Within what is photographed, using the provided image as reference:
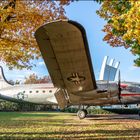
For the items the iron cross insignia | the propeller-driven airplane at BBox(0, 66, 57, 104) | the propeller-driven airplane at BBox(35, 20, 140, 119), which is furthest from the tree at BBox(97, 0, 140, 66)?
the propeller-driven airplane at BBox(0, 66, 57, 104)

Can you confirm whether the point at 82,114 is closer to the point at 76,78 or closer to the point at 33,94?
the point at 76,78

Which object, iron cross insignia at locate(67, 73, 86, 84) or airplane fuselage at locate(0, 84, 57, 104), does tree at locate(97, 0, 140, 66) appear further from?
airplane fuselage at locate(0, 84, 57, 104)

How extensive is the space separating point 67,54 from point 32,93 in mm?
27812

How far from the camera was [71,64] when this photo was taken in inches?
676

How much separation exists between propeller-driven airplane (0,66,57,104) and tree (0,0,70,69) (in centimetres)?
2345

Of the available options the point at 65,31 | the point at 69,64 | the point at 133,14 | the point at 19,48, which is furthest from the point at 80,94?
the point at 133,14

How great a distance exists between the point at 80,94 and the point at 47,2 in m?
12.3

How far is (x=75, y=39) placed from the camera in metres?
12.7

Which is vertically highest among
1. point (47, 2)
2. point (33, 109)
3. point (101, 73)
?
point (101, 73)

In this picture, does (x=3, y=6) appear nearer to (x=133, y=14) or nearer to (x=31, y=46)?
(x=31, y=46)

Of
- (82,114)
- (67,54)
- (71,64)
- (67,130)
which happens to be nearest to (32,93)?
(82,114)

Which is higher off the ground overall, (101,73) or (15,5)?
(101,73)

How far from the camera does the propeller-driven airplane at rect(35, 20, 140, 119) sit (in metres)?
11.8

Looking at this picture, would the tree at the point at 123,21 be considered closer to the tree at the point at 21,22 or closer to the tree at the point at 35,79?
the tree at the point at 21,22
